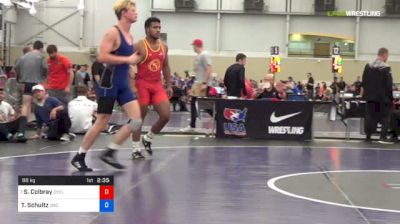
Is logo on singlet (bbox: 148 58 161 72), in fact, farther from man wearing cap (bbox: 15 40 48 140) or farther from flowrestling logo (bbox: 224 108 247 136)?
man wearing cap (bbox: 15 40 48 140)

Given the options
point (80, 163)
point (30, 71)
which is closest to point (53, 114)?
point (30, 71)

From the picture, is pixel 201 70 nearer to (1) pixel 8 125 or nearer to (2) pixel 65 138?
(2) pixel 65 138

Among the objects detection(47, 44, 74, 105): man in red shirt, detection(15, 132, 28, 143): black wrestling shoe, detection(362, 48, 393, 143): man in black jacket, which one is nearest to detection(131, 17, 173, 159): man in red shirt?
detection(15, 132, 28, 143): black wrestling shoe

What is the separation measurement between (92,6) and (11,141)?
27058 millimetres

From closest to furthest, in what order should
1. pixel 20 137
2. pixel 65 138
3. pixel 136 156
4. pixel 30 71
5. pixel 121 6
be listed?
pixel 121 6, pixel 136 156, pixel 20 137, pixel 65 138, pixel 30 71

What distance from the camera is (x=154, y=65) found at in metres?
8.65

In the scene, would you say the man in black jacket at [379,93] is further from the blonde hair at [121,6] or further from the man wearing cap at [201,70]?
the blonde hair at [121,6]

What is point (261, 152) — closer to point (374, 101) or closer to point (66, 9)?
point (374, 101)

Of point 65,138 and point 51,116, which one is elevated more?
point 51,116

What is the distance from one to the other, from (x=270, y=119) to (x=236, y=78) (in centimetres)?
142

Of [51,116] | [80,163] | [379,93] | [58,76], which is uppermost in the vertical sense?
[58,76]

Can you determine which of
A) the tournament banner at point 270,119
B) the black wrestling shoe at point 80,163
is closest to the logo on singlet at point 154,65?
the black wrestling shoe at point 80,163

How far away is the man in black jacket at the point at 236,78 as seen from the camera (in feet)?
43.1
